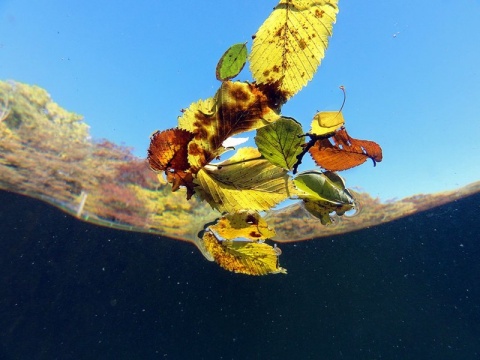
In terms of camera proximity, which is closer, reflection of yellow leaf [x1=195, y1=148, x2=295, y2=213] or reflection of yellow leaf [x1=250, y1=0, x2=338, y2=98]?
reflection of yellow leaf [x1=250, y1=0, x2=338, y2=98]

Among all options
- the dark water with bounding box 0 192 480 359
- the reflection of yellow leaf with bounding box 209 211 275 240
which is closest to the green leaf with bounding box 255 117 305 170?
the reflection of yellow leaf with bounding box 209 211 275 240

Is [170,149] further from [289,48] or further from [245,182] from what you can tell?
[289,48]

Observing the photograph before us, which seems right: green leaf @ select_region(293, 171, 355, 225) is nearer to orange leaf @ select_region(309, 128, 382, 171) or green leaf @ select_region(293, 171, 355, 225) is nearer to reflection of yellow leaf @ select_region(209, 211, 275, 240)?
orange leaf @ select_region(309, 128, 382, 171)

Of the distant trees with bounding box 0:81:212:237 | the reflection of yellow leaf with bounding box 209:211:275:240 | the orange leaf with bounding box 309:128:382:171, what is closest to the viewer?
the orange leaf with bounding box 309:128:382:171

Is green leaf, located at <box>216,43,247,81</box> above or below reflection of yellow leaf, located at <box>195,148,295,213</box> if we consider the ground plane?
above

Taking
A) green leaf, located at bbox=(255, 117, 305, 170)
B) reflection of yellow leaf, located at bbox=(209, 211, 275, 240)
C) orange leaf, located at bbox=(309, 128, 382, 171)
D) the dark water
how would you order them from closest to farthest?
green leaf, located at bbox=(255, 117, 305, 170) < orange leaf, located at bbox=(309, 128, 382, 171) < reflection of yellow leaf, located at bbox=(209, 211, 275, 240) < the dark water

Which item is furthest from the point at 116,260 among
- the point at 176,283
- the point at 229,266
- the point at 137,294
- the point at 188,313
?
the point at 229,266

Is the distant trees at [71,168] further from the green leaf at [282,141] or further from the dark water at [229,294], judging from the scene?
the green leaf at [282,141]
